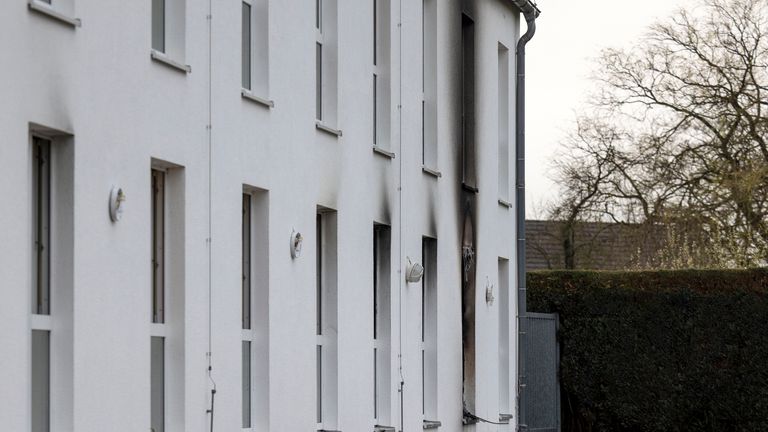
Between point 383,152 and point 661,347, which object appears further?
point 661,347

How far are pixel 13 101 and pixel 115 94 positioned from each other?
1.39m

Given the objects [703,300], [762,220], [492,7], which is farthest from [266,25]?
[762,220]

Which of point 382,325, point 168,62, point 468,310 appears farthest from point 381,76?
point 168,62

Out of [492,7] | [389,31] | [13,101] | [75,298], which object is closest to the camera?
[13,101]

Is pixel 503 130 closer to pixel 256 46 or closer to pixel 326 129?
pixel 326 129

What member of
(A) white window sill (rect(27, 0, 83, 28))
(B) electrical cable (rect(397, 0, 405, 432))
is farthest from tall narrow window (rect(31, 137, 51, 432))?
(B) electrical cable (rect(397, 0, 405, 432))

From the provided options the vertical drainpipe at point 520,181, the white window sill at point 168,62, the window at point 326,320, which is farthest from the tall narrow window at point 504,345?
the white window sill at point 168,62

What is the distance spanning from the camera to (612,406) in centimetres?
2397

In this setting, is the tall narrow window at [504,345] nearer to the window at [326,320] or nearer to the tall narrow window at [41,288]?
the window at [326,320]

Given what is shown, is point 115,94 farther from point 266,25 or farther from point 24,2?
point 266,25

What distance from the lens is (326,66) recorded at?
15.2 metres

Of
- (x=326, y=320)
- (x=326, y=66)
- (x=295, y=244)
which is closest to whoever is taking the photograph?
(x=295, y=244)

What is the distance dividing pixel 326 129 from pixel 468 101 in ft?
20.0

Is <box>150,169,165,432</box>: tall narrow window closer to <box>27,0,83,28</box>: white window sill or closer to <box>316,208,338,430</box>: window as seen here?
<box>27,0,83,28</box>: white window sill
